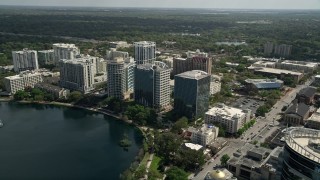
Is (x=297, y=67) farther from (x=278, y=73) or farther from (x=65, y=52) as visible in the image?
(x=65, y=52)

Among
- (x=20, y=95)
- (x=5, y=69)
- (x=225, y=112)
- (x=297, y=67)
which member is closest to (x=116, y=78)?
(x=20, y=95)

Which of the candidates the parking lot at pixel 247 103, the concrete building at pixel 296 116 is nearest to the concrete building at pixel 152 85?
the parking lot at pixel 247 103

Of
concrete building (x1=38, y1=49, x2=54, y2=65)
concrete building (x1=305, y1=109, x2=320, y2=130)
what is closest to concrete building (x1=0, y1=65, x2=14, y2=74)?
concrete building (x1=38, y1=49, x2=54, y2=65)

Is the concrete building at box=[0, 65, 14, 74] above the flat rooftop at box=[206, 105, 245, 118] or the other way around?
the other way around

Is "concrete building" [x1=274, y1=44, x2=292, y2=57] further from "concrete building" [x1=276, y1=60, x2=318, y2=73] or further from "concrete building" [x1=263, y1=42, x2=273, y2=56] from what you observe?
"concrete building" [x1=276, y1=60, x2=318, y2=73]

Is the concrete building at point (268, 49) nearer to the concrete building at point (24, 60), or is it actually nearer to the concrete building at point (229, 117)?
the concrete building at point (229, 117)
